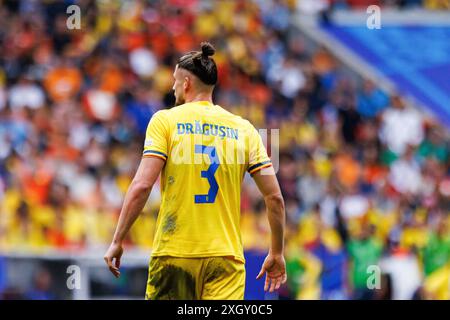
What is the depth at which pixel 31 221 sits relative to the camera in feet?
42.4

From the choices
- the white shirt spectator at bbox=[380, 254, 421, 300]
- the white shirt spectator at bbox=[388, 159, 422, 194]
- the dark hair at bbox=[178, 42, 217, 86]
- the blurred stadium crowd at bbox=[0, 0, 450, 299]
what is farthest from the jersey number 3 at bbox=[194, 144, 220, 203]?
the white shirt spectator at bbox=[388, 159, 422, 194]

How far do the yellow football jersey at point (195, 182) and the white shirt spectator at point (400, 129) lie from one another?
411 inches

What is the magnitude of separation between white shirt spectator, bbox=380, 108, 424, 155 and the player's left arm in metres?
10.7

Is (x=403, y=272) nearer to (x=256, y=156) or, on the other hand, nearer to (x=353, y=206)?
(x=353, y=206)

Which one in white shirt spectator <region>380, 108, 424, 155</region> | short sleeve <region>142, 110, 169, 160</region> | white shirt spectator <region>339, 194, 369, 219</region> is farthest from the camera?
white shirt spectator <region>380, 108, 424, 155</region>

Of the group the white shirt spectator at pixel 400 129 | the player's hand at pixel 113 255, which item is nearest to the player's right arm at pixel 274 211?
the player's hand at pixel 113 255

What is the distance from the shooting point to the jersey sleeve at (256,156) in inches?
264

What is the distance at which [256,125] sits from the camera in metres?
16.1

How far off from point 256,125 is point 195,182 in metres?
9.61

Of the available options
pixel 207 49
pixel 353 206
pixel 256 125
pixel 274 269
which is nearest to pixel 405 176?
pixel 353 206

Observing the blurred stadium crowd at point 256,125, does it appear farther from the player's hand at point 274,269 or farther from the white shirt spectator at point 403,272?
the player's hand at point 274,269

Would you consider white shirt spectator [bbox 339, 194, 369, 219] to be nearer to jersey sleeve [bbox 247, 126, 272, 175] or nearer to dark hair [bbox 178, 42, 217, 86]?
jersey sleeve [bbox 247, 126, 272, 175]

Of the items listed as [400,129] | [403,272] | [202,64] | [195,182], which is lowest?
[403,272]

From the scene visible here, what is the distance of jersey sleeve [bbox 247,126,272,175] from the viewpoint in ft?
22.0
